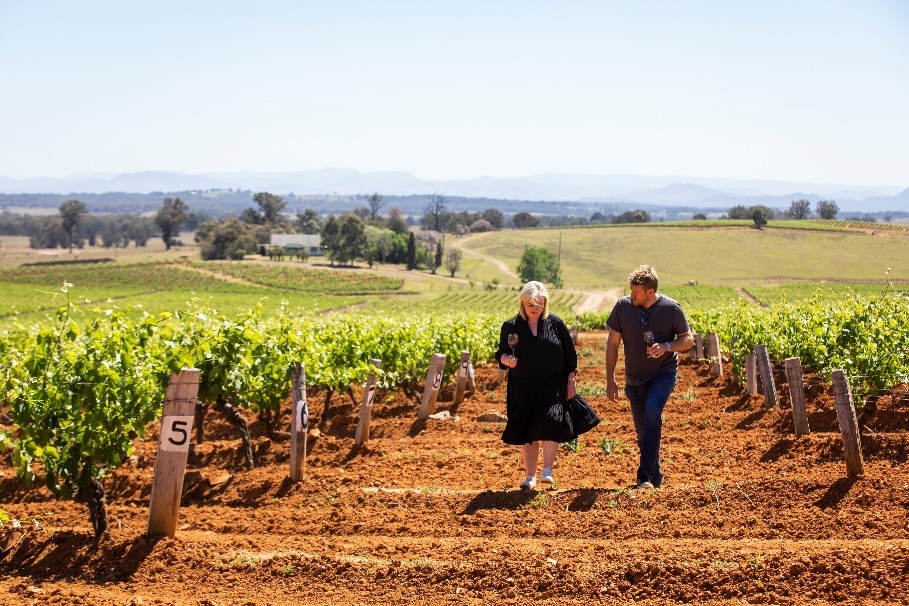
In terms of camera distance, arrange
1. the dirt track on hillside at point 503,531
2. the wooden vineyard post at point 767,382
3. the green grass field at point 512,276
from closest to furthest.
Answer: the dirt track on hillside at point 503,531, the wooden vineyard post at point 767,382, the green grass field at point 512,276

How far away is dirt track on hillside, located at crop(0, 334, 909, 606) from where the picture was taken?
4.94m

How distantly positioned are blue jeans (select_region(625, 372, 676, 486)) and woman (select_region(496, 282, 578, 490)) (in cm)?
59

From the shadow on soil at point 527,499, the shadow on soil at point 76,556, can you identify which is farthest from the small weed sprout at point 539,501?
the shadow on soil at point 76,556

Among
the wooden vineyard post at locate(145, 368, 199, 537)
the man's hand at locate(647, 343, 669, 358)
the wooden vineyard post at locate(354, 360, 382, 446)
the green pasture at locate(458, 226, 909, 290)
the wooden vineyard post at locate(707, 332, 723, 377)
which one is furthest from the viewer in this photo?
the green pasture at locate(458, 226, 909, 290)

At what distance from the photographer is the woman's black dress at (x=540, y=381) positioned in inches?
273

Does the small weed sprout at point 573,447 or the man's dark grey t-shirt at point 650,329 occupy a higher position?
the man's dark grey t-shirt at point 650,329

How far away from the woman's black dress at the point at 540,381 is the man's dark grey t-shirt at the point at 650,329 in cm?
50

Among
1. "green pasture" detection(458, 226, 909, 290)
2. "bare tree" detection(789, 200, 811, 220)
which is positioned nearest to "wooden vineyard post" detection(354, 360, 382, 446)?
"green pasture" detection(458, 226, 909, 290)

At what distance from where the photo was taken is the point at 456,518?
636 centimetres

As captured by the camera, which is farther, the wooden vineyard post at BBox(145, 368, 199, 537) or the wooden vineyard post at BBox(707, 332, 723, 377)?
the wooden vineyard post at BBox(707, 332, 723, 377)

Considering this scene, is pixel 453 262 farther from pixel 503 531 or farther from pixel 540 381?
pixel 503 531

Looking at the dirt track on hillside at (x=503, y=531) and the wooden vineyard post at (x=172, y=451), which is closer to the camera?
the dirt track on hillside at (x=503, y=531)

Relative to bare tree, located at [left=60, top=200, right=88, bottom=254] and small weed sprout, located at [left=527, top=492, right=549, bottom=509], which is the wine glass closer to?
small weed sprout, located at [left=527, top=492, right=549, bottom=509]

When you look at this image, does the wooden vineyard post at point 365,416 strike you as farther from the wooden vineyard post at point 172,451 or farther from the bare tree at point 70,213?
the bare tree at point 70,213
